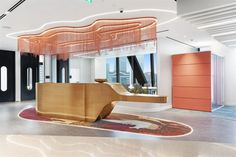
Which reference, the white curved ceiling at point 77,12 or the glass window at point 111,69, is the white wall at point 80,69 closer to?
the glass window at point 111,69

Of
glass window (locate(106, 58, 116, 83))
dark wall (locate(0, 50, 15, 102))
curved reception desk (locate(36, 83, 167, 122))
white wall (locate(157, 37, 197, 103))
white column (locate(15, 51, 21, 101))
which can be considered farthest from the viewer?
glass window (locate(106, 58, 116, 83))

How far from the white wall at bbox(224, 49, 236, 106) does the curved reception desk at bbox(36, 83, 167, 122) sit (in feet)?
21.8

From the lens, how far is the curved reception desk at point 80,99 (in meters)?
6.12

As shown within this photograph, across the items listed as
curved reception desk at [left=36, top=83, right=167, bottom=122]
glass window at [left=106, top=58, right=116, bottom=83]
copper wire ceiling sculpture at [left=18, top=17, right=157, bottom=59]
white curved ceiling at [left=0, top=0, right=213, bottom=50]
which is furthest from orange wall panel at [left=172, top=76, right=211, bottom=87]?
glass window at [left=106, top=58, right=116, bottom=83]

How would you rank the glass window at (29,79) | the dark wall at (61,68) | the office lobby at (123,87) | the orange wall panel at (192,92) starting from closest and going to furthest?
the office lobby at (123,87) < the orange wall panel at (192,92) < the glass window at (29,79) < the dark wall at (61,68)

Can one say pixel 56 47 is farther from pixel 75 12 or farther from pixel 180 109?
pixel 180 109

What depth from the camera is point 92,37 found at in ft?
24.6

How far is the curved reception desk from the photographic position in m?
6.12

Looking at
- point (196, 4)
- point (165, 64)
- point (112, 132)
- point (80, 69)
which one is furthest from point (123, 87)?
point (80, 69)

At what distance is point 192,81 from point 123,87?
376 centimetres

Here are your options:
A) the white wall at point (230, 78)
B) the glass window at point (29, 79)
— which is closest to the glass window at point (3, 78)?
the glass window at point (29, 79)

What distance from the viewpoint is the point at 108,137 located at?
462cm

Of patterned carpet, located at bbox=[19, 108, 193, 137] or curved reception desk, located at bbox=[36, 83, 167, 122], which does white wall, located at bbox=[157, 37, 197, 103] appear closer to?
patterned carpet, located at bbox=[19, 108, 193, 137]

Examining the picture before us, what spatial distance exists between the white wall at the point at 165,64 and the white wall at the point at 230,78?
3.04m
